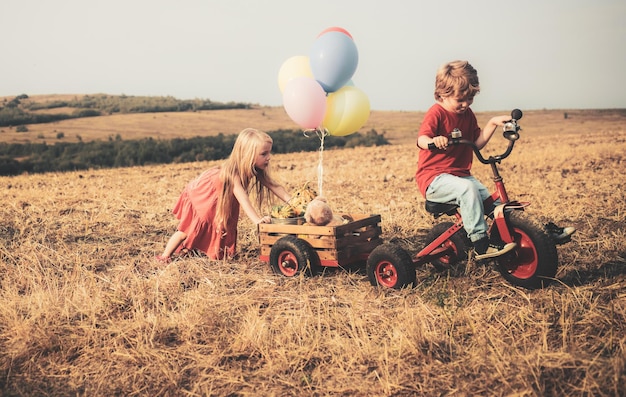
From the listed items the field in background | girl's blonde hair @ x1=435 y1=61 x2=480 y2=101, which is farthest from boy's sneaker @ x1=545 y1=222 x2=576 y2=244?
the field in background

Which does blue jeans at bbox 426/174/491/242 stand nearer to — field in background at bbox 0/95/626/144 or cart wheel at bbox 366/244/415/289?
cart wheel at bbox 366/244/415/289

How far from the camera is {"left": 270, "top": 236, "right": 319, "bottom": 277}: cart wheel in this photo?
4852 millimetres

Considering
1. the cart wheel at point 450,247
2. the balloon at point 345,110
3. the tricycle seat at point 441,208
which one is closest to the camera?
the tricycle seat at point 441,208

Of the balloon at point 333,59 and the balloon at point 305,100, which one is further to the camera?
the balloon at point 333,59

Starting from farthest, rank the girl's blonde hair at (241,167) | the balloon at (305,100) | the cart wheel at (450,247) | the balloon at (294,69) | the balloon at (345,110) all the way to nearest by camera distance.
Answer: the balloon at (294,69) < the balloon at (345,110) < the balloon at (305,100) < the girl's blonde hair at (241,167) < the cart wheel at (450,247)

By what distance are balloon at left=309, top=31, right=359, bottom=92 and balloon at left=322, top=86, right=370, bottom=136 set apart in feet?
0.46

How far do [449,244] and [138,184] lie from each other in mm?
10069

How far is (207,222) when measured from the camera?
589 cm

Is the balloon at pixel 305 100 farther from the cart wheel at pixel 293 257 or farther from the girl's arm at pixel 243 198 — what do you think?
the cart wheel at pixel 293 257

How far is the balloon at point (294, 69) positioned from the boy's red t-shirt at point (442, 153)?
7.26 feet

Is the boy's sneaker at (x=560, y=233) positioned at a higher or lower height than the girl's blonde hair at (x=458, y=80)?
lower

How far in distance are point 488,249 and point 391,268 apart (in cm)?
79

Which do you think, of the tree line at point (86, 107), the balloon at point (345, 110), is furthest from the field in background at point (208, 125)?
the balloon at point (345, 110)

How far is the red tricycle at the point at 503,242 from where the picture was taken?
13.3ft
